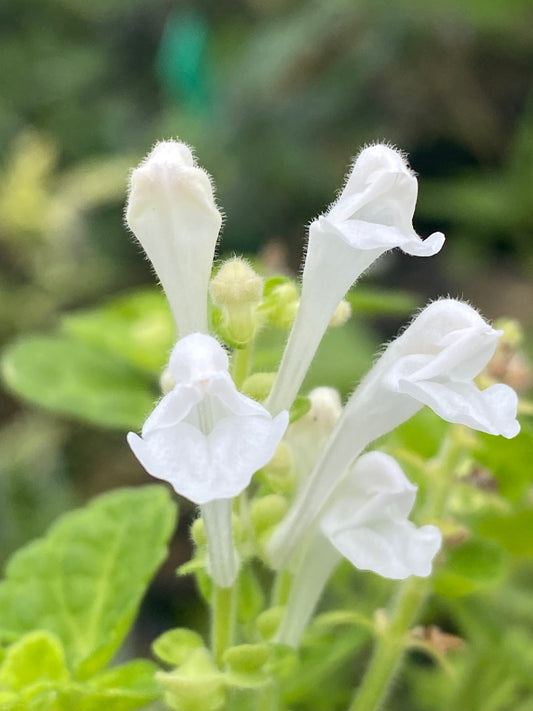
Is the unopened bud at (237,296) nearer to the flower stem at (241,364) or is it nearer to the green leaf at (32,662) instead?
the flower stem at (241,364)

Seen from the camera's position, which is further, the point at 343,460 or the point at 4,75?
the point at 4,75

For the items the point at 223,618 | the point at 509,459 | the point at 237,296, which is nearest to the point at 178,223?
the point at 237,296

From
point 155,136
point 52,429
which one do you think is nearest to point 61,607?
point 52,429

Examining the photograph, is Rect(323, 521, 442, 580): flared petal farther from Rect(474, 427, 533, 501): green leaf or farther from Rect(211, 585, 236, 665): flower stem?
Rect(474, 427, 533, 501): green leaf

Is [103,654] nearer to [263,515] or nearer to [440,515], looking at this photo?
[263,515]

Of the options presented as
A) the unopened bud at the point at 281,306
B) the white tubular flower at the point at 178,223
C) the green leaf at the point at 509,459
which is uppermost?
the white tubular flower at the point at 178,223

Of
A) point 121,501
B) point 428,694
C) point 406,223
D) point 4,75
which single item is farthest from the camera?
point 4,75

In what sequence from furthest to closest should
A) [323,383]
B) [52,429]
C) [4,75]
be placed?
[4,75] < [52,429] < [323,383]

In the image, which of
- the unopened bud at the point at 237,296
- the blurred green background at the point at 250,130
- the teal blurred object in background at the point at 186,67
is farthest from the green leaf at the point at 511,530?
the teal blurred object in background at the point at 186,67
